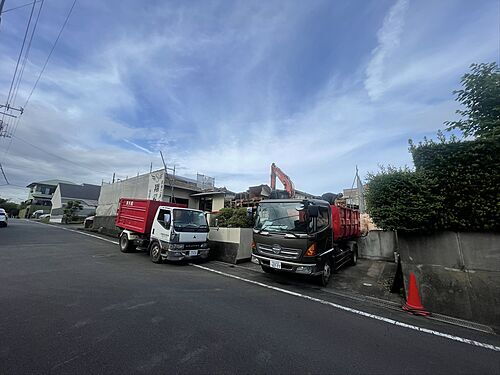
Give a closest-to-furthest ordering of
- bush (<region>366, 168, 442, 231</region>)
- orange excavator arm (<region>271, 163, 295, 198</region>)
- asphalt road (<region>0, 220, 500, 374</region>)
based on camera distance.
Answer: asphalt road (<region>0, 220, 500, 374</region>) → bush (<region>366, 168, 442, 231</region>) → orange excavator arm (<region>271, 163, 295, 198</region>)

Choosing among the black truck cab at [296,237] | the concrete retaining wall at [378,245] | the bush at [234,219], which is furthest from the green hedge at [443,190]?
the bush at [234,219]

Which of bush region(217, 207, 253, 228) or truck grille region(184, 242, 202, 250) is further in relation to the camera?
bush region(217, 207, 253, 228)

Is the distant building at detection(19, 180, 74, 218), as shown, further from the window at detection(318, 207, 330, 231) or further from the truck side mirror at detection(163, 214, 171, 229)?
the window at detection(318, 207, 330, 231)

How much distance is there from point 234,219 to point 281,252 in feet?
16.3

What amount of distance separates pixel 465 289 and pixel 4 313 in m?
8.26

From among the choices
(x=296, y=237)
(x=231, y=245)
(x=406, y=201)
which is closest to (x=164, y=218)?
(x=231, y=245)

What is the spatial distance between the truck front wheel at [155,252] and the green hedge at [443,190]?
7.23 m

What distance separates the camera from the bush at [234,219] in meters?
10.3

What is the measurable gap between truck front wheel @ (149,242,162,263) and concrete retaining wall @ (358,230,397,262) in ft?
28.8

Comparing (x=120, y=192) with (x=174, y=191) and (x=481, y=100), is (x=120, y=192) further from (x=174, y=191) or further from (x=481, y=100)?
(x=481, y=100)

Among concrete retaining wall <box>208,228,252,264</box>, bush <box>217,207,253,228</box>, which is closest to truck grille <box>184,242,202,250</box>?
concrete retaining wall <box>208,228,252,264</box>

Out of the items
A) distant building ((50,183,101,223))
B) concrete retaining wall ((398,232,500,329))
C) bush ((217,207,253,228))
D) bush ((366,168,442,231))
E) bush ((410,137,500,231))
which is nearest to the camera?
concrete retaining wall ((398,232,500,329))

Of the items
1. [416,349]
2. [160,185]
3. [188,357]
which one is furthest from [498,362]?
[160,185]

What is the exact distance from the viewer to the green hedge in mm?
4762
